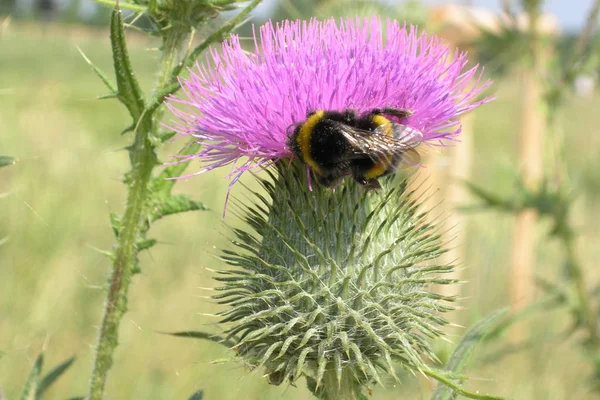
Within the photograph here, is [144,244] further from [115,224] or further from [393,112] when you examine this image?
[393,112]

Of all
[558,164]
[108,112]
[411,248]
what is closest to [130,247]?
[411,248]

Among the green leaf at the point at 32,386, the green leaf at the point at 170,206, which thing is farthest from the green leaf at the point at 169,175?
the green leaf at the point at 32,386

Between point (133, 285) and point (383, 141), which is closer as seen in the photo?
point (383, 141)

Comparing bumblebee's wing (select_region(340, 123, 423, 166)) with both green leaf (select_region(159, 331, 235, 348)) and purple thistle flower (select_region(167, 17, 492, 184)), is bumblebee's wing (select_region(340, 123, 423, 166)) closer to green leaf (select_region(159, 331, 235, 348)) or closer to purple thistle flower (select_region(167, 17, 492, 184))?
purple thistle flower (select_region(167, 17, 492, 184))

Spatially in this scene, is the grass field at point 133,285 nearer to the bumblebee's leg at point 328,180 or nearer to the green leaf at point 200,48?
the bumblebee's leg at point 328,180

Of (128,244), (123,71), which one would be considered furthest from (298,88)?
(128,244)

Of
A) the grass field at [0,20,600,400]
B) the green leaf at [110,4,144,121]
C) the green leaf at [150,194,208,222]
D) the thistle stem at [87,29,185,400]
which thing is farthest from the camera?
the grass field at [0,20,600,400]

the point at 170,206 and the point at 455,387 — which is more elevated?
the point at 170,206

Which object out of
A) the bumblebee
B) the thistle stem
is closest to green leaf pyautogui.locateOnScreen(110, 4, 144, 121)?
the thistle stem
